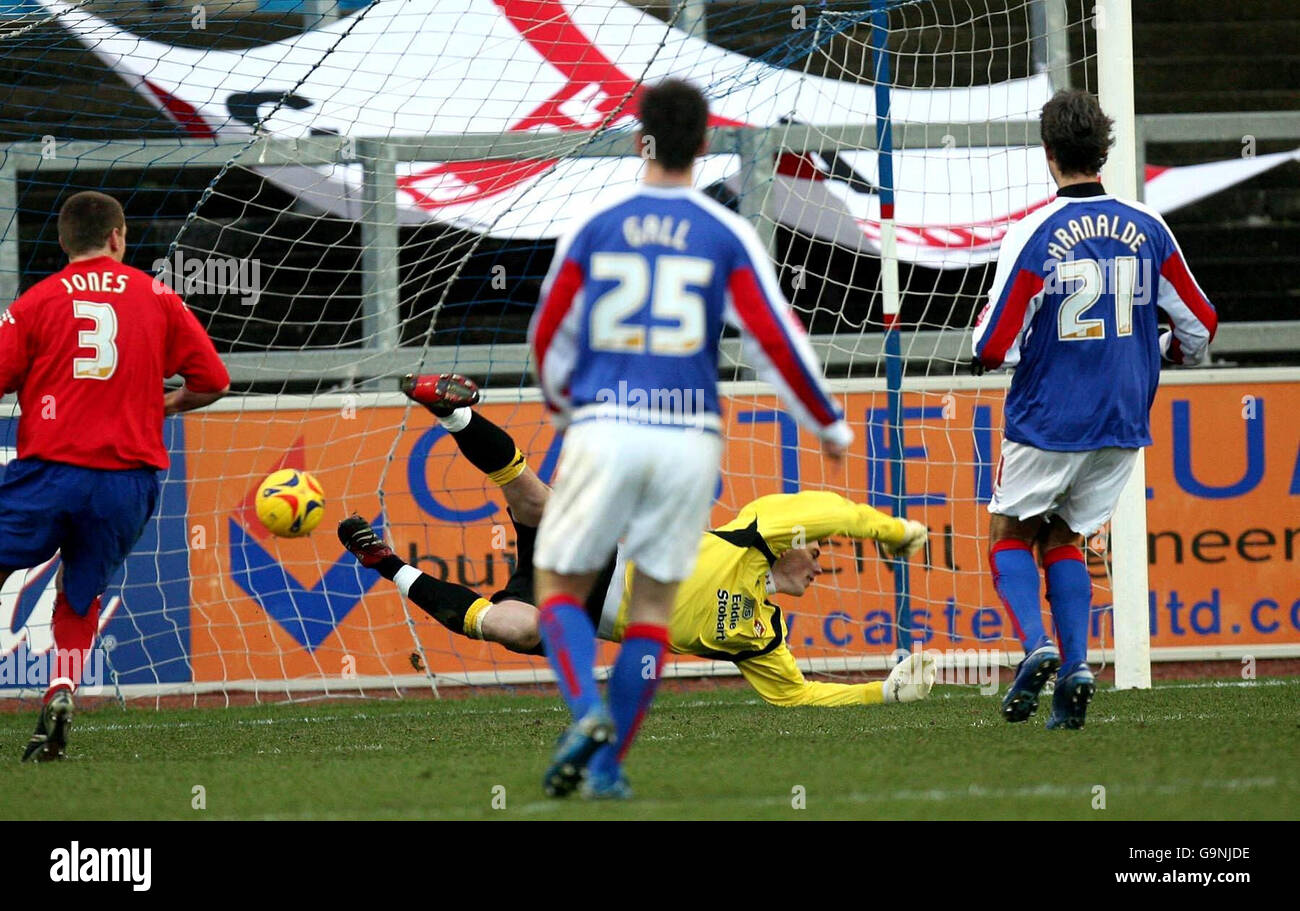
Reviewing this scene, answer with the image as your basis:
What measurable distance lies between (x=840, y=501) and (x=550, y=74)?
3.53 meters

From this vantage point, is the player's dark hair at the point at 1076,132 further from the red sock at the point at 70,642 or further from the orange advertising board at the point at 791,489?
the red sock at the point at 70,642

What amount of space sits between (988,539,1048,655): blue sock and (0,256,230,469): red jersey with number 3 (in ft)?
8.61

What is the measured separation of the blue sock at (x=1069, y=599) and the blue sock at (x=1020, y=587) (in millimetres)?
59

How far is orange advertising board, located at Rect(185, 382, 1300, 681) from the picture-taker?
23.2 feet

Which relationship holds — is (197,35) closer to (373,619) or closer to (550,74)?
(550,74)

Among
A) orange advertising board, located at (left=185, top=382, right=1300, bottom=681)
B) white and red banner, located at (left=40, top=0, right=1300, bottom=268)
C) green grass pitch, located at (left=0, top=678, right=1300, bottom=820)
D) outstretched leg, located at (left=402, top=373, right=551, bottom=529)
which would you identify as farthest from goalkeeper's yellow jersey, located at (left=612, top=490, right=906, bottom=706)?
white and red banner, located at (left=40, top=0, right=1300, bottom=268)

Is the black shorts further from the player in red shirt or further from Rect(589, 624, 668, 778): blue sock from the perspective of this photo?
Rect(589, 624, 668, 778): blue sock

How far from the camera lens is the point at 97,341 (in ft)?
15.9

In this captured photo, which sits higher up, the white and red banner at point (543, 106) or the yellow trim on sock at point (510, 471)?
the white and red banner at point (543, 106)

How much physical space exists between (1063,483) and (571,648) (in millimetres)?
2011

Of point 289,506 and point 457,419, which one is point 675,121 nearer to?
point 457,419

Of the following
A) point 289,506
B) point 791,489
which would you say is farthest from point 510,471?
point 791,489

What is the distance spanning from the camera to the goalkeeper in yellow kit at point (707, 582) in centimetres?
536
